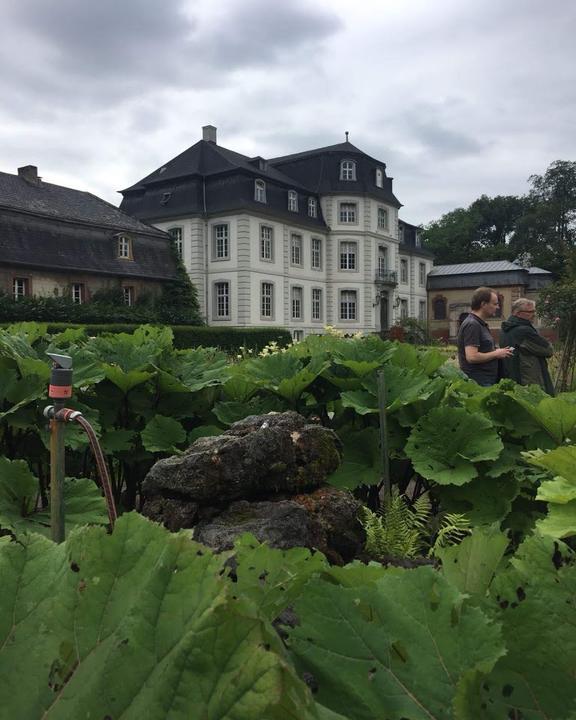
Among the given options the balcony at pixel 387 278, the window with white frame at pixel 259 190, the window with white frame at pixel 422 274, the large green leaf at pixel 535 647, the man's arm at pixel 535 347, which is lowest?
the large green leaf at pixel 535 647

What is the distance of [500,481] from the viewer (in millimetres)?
3074

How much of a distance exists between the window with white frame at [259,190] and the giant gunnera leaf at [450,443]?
111ft

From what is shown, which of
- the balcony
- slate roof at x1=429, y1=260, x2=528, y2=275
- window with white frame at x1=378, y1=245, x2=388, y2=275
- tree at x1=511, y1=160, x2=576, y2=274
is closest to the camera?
the balcony

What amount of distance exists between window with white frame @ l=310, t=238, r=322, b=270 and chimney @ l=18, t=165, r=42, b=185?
16993mm

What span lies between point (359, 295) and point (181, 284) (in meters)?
13.4

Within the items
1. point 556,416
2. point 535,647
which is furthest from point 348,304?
point 535,647

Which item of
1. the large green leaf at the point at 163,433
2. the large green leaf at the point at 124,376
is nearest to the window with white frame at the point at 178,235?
the large green leaf at the point at 124,376

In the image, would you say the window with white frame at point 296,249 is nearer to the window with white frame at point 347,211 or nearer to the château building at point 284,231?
the château building at point 284,231

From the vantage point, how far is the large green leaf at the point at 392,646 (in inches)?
28.9

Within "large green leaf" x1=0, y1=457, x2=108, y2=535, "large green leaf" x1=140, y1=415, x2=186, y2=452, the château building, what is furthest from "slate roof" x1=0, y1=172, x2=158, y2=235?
"large green leaf" x1=0, y1=457, x2=108, y2=535

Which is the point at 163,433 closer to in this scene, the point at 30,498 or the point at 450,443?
the point at 30,498

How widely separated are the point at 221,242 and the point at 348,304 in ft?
33.7

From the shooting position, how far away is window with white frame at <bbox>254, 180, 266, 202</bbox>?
35666 millimetres

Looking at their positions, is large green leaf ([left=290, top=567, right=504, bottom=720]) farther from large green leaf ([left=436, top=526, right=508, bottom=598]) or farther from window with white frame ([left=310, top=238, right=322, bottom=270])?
window with white frame ([left=310, top=238, right=322, bottom=270])
